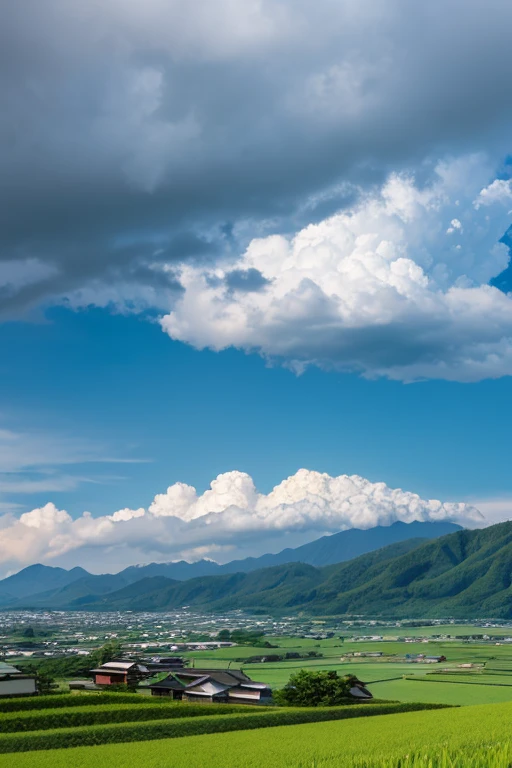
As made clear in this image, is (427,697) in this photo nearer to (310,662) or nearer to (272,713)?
(272,713)

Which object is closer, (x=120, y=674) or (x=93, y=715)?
(x=93, y=715)

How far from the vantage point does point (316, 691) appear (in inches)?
1854

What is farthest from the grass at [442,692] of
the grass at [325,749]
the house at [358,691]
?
the grass at [325,749]

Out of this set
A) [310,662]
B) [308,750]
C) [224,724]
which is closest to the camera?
[308,750]

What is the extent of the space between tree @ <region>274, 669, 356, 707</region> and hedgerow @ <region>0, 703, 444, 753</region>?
3.07 m

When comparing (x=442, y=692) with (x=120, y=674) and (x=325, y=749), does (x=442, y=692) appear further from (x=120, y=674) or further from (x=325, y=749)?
(x=325, y=749)

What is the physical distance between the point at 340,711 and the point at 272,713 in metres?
5.96

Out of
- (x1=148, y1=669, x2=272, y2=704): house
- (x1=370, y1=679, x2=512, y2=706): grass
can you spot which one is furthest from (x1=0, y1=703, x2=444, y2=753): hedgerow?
(x1=370, y1=679, x2=512, y2=706): grass

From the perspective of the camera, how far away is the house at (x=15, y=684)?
38562mm

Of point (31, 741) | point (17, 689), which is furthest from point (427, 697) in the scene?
point (31, 741)

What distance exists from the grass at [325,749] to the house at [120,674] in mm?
20704

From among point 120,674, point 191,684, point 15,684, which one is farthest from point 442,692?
point 15,684

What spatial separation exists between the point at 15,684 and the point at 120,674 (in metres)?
14.5

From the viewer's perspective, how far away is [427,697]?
59.5 meters
